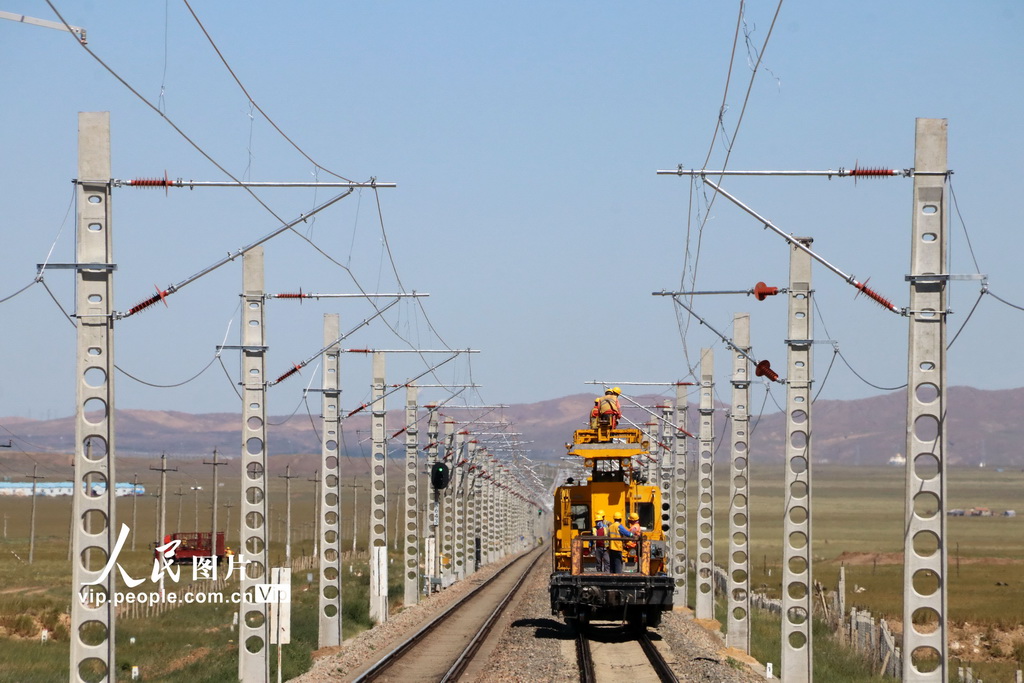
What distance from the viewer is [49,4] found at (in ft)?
52.9

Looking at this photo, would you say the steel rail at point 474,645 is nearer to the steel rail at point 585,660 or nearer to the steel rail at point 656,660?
the steel rail at point 585,660

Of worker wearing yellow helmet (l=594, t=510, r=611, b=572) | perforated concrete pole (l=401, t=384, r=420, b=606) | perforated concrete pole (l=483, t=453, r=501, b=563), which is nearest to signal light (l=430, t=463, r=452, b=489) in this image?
perforated concrete pole (l=401, t=384, r=420, b=606)

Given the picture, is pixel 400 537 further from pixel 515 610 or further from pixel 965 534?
pixel 515 610

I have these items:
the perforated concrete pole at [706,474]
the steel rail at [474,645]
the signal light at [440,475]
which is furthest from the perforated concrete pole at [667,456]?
the signal light at [440,475]

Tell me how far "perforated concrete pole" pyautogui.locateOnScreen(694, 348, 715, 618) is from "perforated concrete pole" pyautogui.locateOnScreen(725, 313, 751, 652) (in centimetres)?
338

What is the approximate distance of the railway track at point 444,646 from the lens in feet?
100

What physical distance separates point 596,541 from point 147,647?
15.6 m

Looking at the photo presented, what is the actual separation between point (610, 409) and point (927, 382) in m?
20.1

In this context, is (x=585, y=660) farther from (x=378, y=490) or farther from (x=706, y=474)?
(x=378, y=490)

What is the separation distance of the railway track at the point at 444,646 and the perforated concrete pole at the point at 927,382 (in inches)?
466

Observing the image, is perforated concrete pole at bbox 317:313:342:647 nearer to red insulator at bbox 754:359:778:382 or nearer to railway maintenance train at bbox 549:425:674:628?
railway maintenance train at bbox 549:425:674:628

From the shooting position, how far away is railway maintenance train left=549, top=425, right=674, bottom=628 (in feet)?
115

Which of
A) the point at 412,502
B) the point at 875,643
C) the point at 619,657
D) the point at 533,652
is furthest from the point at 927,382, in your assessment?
the point at 412,502

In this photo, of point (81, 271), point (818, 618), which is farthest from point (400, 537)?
point (81, 271)
